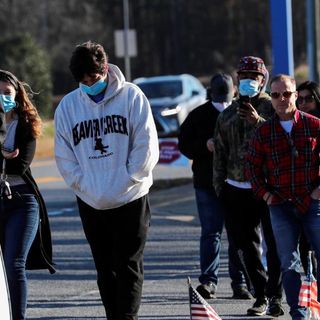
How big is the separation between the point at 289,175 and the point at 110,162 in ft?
4.58

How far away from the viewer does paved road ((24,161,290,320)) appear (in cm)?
928

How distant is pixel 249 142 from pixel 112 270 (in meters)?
1.76

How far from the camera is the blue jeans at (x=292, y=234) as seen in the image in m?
7.85

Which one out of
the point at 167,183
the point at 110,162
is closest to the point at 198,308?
the point at 110,162

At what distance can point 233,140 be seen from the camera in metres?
8.83

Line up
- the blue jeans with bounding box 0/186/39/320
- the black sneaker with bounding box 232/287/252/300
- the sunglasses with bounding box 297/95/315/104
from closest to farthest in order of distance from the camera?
the blue jeans with bounding box 0/186/39/320 → the sunglasses with bounding box 297/95/315/104 → the black sneaker with bounding box 232/287/252/300

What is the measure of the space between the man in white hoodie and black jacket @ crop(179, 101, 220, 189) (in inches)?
100

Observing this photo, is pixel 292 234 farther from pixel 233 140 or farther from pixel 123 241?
pixel 123 241

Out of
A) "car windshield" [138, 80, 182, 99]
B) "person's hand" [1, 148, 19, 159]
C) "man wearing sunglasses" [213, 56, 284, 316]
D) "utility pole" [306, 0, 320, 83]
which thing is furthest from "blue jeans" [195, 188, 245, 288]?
"car windshield" [138, 80, 182, 99]

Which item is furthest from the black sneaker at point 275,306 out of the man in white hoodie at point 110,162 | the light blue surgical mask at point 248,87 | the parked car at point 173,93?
the parked car at point 173,93

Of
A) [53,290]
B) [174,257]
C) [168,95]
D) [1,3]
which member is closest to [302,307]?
[53,290]

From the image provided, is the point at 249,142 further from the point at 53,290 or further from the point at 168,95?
the point at 168,95

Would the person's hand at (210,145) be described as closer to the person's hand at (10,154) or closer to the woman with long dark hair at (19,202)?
the woman with long dark hair at (19,202)

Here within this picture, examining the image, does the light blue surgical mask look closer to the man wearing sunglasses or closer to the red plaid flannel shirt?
the man wearing sunglasses
